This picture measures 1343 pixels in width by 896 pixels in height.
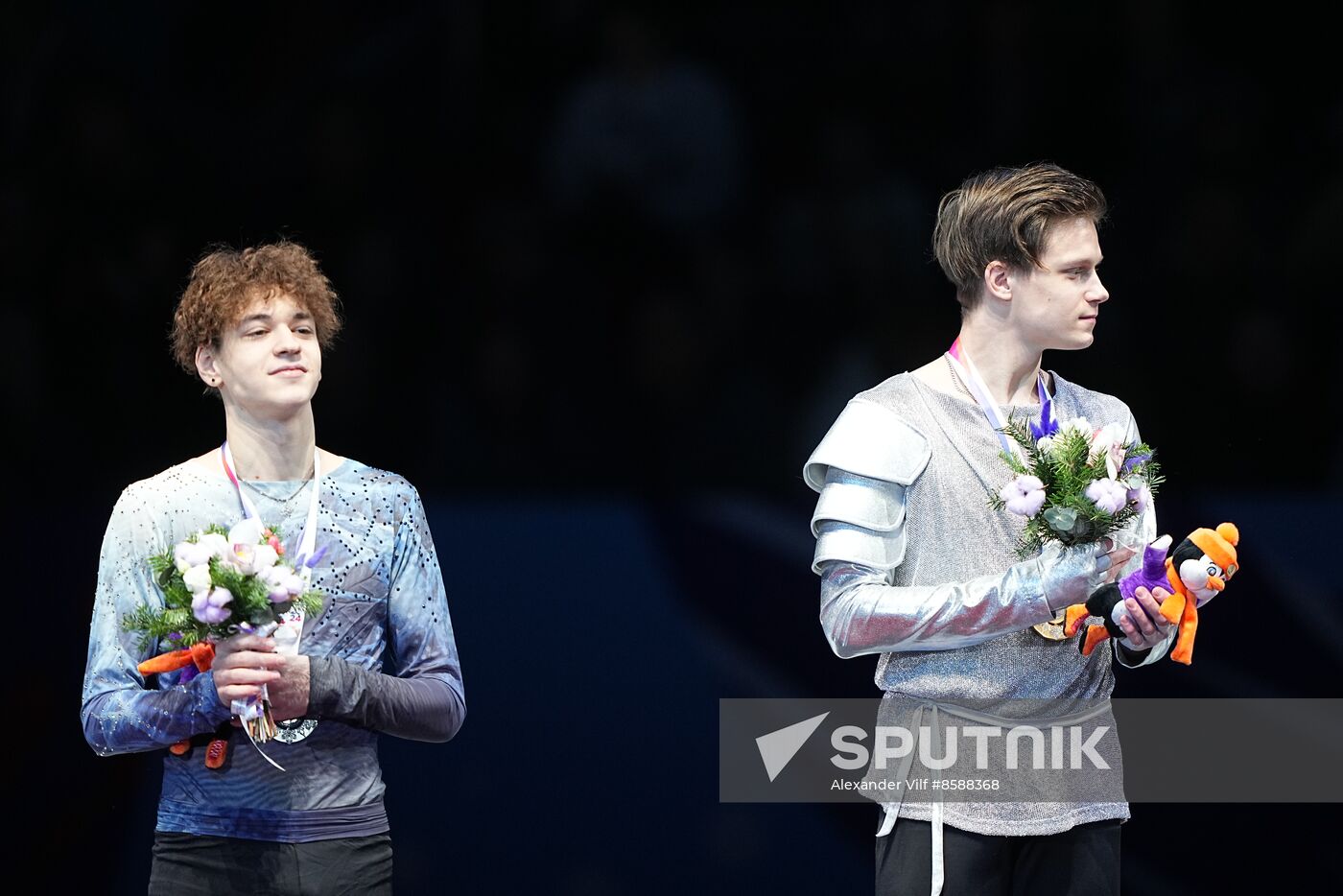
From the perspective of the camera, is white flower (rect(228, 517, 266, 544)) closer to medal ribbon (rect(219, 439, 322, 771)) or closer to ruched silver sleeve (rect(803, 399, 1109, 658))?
medal ribbon (rect(219, 439, 322, 771))

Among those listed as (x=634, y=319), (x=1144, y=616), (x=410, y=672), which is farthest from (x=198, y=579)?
(x=634, y=319)

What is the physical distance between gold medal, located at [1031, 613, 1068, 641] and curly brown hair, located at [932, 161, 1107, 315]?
2.05 feet

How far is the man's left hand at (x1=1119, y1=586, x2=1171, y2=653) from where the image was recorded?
3.04 meters

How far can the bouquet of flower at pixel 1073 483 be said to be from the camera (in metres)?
2.99

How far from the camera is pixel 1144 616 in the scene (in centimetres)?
304

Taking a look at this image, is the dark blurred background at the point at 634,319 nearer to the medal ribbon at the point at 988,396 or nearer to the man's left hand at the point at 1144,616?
the medal ribbon at the point at 988,396

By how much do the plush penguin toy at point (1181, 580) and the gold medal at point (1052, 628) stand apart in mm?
50

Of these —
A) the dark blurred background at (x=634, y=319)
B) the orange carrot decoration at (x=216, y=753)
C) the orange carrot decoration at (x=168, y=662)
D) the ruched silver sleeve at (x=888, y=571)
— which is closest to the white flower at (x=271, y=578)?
the orange carrot decoration at (x=168, y=662)

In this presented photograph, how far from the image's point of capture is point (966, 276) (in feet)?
11.1

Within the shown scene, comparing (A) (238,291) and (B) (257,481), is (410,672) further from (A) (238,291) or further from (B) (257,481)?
(A) (238,291)

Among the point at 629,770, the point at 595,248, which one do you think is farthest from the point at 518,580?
the point at 595,248

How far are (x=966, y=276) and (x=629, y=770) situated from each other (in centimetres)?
194

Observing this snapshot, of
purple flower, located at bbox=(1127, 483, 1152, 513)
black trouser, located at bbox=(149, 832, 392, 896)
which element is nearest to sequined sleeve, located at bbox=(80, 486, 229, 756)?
black trouser, located at bbox=(149, 832, 392, 896)

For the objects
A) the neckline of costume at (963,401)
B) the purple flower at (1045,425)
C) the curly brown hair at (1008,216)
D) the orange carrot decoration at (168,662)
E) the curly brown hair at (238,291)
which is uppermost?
the curly brown hair at (1008,216)
